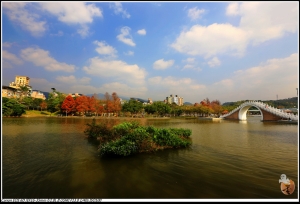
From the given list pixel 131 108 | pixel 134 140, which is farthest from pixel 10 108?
pixel 134 140

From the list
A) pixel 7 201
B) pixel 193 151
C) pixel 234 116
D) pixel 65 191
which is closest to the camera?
pixel 7 201

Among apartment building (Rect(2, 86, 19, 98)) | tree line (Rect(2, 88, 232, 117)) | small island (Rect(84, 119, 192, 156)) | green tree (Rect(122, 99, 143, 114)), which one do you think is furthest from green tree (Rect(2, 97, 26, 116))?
small island (Rect(84, 119, 192, 156))

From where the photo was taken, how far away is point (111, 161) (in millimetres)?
7844

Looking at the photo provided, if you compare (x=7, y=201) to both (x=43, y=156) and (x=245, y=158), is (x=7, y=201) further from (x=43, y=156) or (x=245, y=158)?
(x=245, y=158)

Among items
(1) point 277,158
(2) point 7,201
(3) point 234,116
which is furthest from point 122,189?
(3) point 234,116

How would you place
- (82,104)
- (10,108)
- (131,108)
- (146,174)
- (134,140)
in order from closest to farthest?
(146,174)
(134,140)
(10,108)
(82,104)
(131,108)

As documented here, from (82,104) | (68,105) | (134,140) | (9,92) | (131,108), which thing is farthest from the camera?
(131,108)

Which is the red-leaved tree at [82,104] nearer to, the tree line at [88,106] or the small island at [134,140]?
the tree line at [88,106]

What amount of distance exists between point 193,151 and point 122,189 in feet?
20.4

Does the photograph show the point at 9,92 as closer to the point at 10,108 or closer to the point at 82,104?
the point at 10,108

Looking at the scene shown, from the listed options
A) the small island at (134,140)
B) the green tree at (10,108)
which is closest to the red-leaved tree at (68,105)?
the green tree at (10,108)

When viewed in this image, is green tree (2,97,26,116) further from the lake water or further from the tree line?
the lake water

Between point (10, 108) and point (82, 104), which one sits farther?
point (82, 104)

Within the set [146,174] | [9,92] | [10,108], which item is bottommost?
[146,174]
